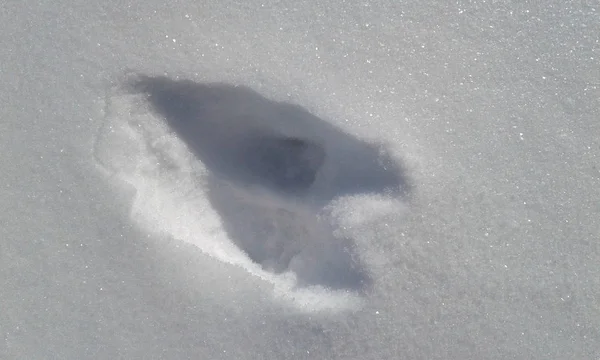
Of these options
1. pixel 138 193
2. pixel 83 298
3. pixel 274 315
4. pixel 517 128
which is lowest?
pixel 83 298

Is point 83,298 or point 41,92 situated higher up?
point 41,92

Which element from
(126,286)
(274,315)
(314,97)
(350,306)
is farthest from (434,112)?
(126,286)

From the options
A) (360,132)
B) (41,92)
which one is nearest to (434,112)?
(360,132)

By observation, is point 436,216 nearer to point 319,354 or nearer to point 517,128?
point 517,128

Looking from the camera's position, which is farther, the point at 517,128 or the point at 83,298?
the point at 83,298
